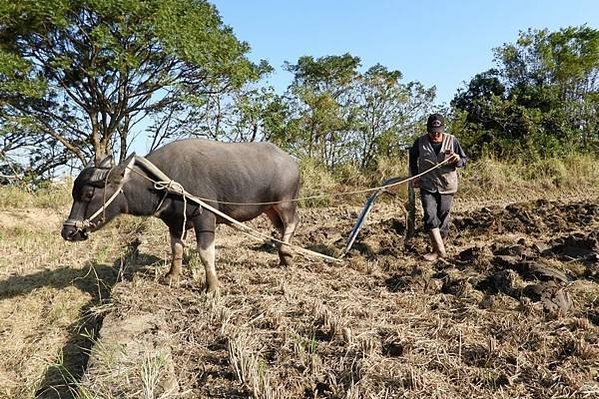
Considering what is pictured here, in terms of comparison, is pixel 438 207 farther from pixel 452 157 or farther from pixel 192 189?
pixel 192 189

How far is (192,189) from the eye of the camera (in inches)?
177

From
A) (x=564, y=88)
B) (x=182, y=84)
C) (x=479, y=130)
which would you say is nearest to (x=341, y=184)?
(x=479, y=130)

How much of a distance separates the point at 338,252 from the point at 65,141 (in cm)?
1145

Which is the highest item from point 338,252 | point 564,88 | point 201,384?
point 564,88

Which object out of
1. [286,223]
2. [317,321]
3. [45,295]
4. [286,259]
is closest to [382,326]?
[317,321]

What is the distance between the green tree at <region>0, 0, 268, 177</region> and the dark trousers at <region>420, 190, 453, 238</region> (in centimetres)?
867

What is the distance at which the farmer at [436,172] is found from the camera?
5309 mm

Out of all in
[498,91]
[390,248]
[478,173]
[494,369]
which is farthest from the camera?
[498,91]

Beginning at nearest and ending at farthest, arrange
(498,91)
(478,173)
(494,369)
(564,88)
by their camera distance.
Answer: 1. (494,369)
2. (478,173)
3. (564,88)
4. (498,91)

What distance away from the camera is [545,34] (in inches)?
542

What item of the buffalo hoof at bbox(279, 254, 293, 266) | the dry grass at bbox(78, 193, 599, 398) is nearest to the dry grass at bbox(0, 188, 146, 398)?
the dry grass at bbox(78, 193, 599, 398)

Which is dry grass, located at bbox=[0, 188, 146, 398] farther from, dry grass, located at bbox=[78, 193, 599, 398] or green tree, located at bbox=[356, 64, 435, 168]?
green tree, located at bbox=[356, 64, 435, 168]

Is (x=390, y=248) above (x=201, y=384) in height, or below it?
above

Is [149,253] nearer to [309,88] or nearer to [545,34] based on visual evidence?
[309,88]
